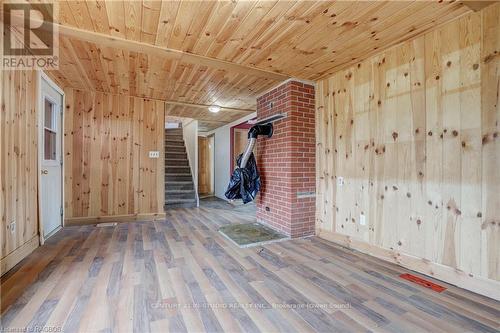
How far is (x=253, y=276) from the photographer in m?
2.15

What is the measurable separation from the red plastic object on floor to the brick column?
139cm

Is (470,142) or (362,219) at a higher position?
(470,142)

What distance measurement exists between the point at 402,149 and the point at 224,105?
3.54 m

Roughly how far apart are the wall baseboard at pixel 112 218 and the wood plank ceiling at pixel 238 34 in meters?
2.24

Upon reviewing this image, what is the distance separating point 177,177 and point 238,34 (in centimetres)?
471

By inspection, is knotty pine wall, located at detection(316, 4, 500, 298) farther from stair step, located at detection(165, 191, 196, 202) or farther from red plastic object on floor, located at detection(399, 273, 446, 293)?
stair step, located at detection(165, 191, 196, 202)

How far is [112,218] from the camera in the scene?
4086 mm

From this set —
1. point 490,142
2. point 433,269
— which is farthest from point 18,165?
point 490,142

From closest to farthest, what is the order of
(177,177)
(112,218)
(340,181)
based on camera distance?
(340,181), (112,218), (177,177)

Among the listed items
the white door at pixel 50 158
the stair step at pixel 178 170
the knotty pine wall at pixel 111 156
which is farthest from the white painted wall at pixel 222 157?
the white door at pixel 50 158

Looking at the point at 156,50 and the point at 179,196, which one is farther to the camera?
the point at 179,196

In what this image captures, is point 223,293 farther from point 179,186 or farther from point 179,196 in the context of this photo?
point 179,186

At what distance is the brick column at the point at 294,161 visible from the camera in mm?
3316

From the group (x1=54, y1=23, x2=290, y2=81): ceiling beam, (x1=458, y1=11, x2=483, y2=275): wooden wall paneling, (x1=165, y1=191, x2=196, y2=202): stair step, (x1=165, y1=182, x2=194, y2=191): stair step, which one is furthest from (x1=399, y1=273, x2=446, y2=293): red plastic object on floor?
(x1=165, y1=182, x2=194, y2=191): stair step
